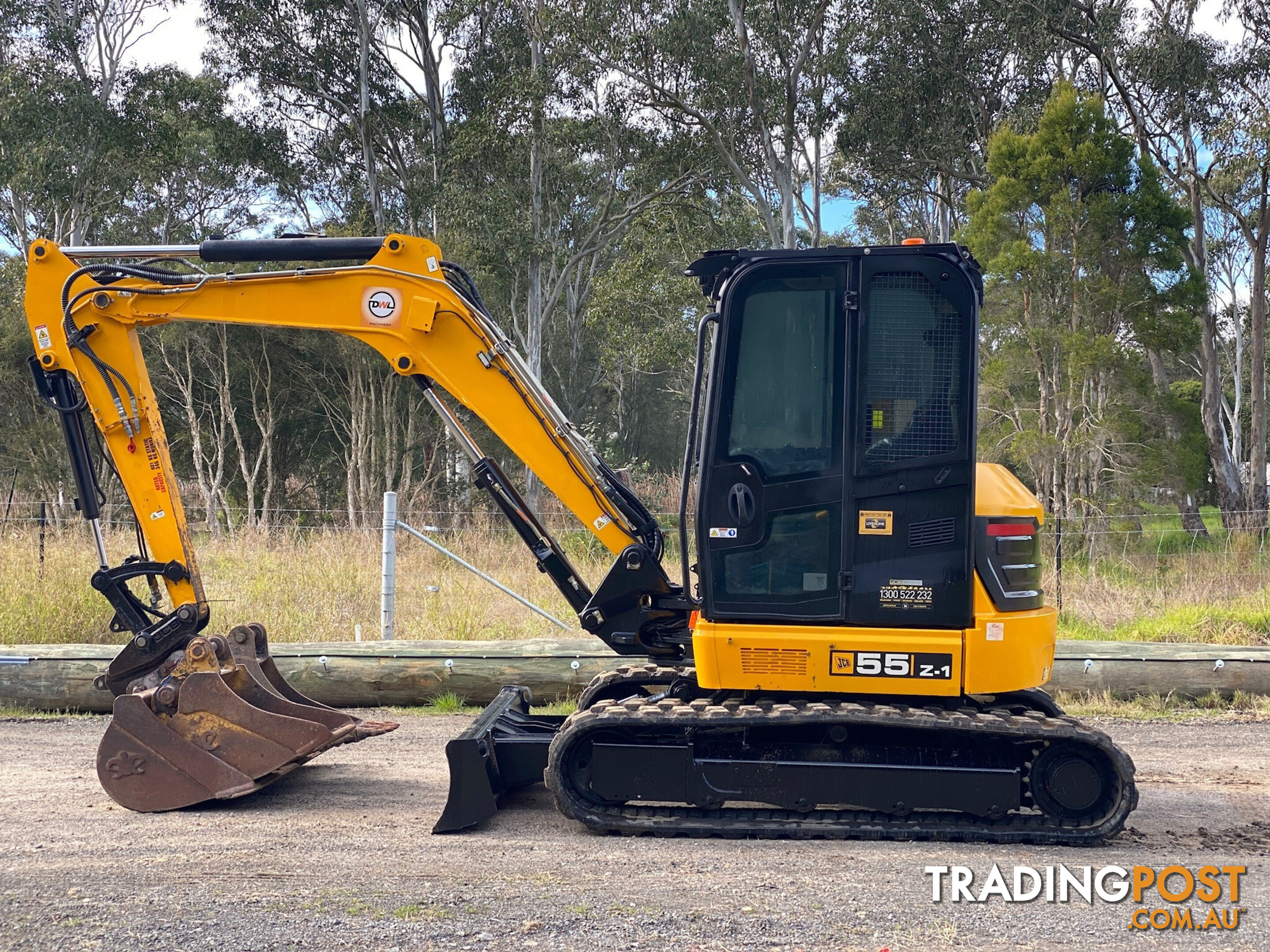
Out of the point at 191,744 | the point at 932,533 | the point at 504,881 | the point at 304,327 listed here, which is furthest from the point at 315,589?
the point at 932,533

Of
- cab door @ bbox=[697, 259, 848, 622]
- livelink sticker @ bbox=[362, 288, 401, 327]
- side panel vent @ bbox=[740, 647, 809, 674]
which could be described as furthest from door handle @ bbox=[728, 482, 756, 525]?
livelink sticker @ bbox=[362, 288, 401, 327]

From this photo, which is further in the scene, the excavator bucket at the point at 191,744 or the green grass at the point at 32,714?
the green grass at the point at 32,714

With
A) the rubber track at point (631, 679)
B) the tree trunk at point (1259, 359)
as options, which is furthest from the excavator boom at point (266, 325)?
the tree trunk at point (1259, 359)

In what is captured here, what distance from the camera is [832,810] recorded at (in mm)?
5062

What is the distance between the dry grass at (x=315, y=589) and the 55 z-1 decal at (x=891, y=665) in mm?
2700

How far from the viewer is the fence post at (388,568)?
933cm

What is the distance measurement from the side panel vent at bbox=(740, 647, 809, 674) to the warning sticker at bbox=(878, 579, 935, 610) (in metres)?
0.45

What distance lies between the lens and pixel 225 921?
3.96m

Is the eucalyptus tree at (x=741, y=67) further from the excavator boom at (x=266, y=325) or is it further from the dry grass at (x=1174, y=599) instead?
the excavator boom at (x=266, y=325)

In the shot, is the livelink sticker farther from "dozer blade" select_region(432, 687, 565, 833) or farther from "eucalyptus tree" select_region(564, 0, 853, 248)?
"eucalyptus tree" select_region(564, 0, 853, 248)

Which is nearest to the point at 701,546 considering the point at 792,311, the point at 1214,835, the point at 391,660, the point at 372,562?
the point at 792,311

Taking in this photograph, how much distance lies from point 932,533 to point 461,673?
4602 millimetres

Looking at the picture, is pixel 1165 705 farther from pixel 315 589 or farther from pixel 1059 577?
pixel 315 589

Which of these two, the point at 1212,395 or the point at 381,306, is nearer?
the point at 381,306
